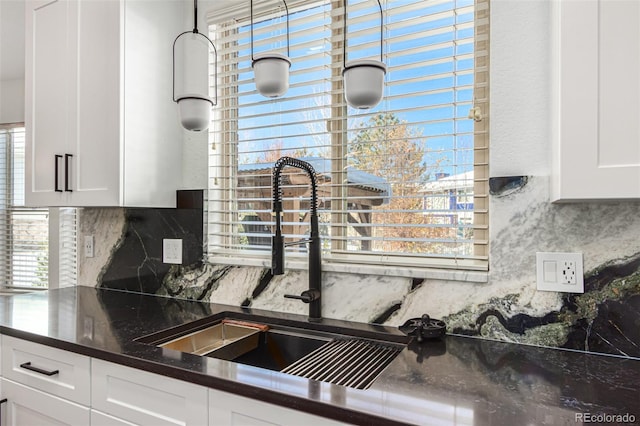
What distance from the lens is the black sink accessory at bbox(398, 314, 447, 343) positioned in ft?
4.30

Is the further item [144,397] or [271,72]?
[271,72]

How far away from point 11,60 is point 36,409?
291 cm

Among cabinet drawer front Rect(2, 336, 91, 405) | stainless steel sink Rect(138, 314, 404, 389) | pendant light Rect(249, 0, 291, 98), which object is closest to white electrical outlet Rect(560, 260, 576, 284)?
stainless steel sink Rect(138, 314, 404, 389)

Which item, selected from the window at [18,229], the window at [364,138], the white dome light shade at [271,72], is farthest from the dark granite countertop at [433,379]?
the window at [18,229]

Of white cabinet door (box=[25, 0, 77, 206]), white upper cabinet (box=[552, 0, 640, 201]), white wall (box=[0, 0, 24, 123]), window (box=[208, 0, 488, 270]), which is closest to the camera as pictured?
white upper cabinet (box=[552, 0, 640, 201])

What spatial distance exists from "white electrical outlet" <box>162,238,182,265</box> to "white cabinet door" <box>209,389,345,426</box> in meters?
1.04

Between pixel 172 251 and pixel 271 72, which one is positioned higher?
pixel 271 72

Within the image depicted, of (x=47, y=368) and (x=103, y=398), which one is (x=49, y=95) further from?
(x=103, y=398)

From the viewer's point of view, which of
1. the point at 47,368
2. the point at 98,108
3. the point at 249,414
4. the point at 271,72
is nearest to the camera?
the point at 249,414

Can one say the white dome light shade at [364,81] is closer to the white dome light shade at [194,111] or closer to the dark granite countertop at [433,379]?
the white dome light shade at [194,111]

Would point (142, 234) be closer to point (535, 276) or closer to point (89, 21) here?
point (89, 21)

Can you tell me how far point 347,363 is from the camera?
1.20 metres

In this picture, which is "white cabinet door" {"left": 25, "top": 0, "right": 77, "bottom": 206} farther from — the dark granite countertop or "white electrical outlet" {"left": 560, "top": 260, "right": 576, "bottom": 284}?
"white electrical outlet" {"left": 560, "top": 260, "right": 576, "bottom": 284}

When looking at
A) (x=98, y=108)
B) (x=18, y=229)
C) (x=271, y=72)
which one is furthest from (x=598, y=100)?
(x=18, y=229)
